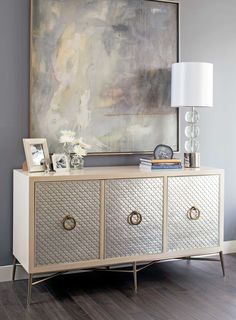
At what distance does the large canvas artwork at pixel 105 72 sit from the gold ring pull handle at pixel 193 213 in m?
0.64

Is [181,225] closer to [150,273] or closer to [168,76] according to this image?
[150,273]

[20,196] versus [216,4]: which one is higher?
[216,4]

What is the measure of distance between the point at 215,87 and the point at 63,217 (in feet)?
6.05

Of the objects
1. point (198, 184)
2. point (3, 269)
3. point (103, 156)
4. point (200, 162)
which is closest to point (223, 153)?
point (200, 162)

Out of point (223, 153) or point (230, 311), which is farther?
point (223, 153)

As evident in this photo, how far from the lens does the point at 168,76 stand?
414 centimetres

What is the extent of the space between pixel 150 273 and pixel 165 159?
2.85ft

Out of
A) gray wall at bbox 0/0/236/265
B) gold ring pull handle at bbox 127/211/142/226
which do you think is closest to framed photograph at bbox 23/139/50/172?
gray wall at bbox 0/0/236/265

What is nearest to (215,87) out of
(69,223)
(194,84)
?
(194,84)

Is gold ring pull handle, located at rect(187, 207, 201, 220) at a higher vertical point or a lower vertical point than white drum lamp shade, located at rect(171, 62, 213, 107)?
lower

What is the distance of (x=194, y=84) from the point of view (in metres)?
3.79

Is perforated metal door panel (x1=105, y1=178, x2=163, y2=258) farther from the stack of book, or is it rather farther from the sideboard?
the stack of book

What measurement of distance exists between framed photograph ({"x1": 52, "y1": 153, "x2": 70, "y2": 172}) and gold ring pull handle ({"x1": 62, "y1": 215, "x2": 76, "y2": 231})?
13.8 inches

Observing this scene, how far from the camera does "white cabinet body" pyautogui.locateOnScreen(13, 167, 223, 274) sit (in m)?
3.30
